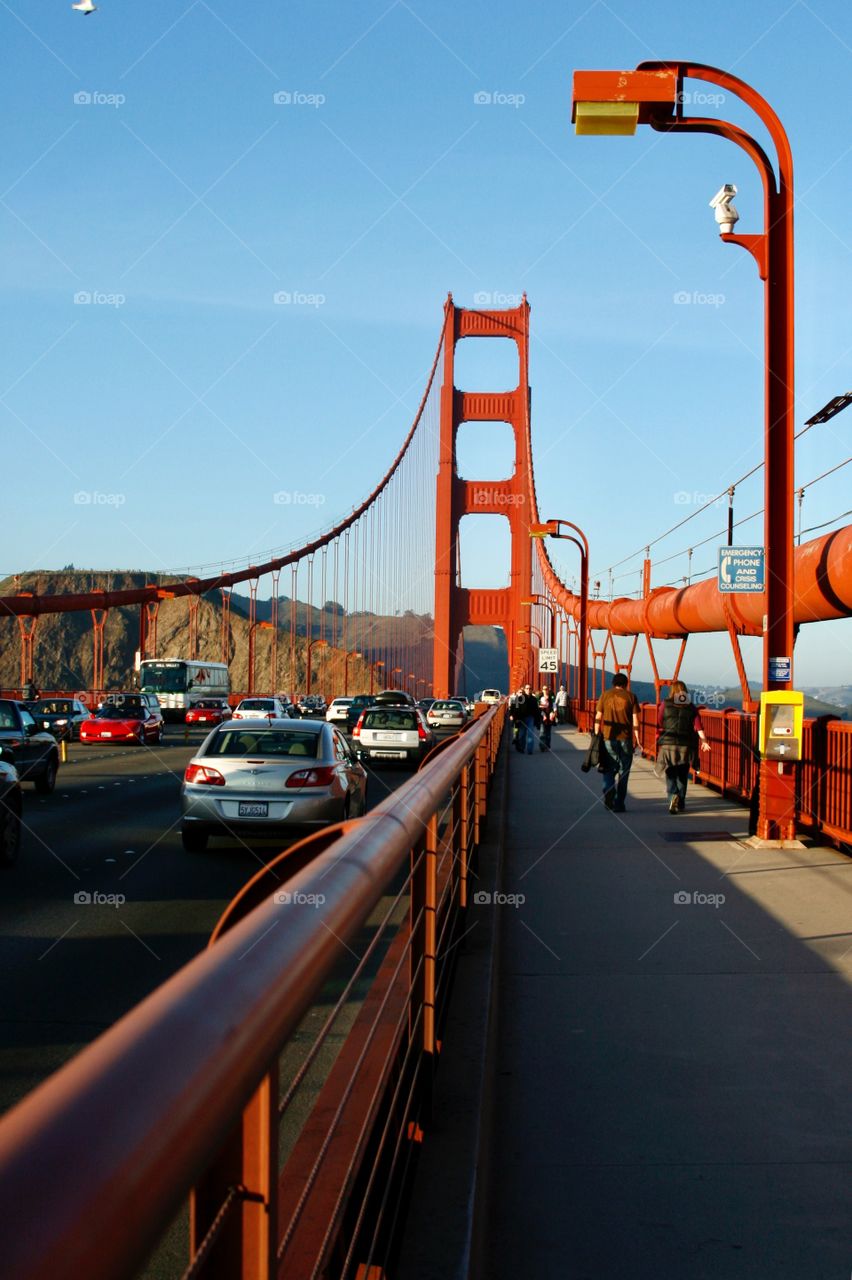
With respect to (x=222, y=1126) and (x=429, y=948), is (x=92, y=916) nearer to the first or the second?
(x=429, y=948)

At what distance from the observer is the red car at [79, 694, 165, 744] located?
4034 cm

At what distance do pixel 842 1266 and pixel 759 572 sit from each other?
393 inches

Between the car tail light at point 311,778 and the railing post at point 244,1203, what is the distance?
11405 mm

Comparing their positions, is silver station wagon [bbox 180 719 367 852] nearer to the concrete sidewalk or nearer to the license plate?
the license plate

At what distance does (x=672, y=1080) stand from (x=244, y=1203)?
385cm

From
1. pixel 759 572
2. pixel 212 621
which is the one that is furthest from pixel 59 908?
pixel 212 621

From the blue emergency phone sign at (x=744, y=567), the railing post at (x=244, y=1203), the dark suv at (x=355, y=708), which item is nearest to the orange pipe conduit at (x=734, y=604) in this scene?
the blue emergency phone sign at (x=744, y=567)

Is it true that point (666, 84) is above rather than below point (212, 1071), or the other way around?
above

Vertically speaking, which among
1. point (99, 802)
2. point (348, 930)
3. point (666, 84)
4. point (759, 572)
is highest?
point (666, 84)

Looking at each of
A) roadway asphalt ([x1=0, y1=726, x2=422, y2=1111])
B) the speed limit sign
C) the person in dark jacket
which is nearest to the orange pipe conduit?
the person in dark jacket

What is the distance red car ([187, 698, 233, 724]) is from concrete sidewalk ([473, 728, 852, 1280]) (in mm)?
50147

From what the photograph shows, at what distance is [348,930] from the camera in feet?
6.17

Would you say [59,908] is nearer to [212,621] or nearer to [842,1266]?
[842,1266]

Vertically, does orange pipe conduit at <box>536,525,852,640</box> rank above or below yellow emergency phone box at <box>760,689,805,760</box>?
above
